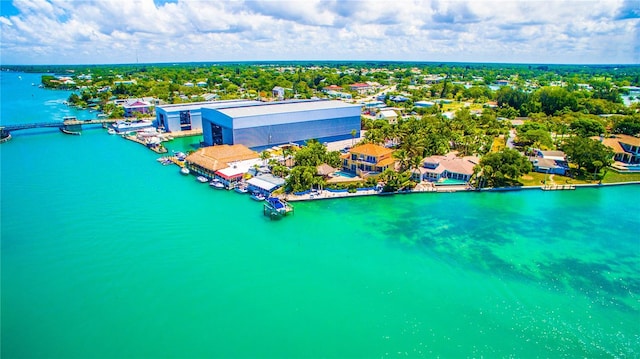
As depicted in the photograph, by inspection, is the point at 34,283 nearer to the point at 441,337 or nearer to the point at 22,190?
the point at 22,190

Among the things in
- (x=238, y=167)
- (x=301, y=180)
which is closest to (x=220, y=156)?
(x=238, y=167)

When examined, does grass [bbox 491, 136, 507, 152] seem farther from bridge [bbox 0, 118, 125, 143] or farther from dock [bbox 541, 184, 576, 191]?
bridge [bbox 0, 118, 125, 143]

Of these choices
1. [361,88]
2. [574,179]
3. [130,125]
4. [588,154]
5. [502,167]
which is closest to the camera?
[502,167]

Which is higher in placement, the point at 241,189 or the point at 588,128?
the point at 588,128

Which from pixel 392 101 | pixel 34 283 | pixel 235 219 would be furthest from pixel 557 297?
pixel 392 101

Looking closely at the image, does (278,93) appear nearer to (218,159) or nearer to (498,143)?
(498,143)

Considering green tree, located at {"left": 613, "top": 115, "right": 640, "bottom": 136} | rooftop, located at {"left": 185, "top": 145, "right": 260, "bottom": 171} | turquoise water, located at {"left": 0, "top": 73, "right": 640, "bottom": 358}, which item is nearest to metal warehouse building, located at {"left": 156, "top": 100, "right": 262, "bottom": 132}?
rooftop, located at {"left": 185, "top": 145, "right": 260, "bottom": 171}
